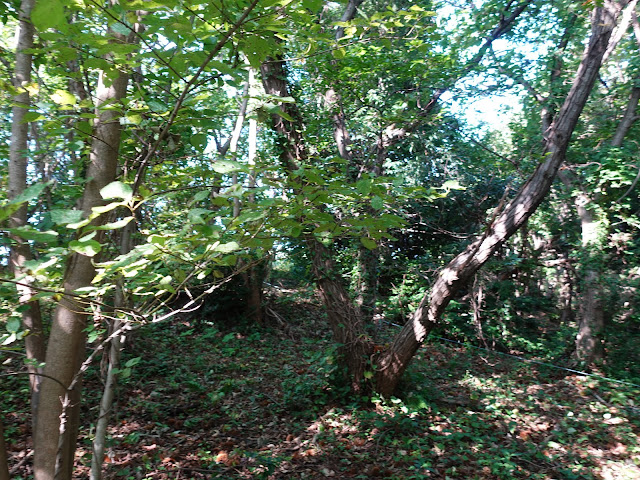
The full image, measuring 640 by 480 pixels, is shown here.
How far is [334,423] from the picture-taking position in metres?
4.79

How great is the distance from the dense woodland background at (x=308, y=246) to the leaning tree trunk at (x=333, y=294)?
0.03m

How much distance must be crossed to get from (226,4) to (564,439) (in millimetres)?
5483

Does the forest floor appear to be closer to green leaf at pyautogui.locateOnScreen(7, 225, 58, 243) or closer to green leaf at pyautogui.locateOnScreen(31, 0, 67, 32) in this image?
green leaf at pyautogui.locateOnScreen(7, 225, 58, 243)

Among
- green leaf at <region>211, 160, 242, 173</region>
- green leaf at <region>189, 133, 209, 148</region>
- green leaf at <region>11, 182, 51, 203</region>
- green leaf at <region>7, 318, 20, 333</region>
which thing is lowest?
green leaf at <region>7, 318, 20, 333</region>

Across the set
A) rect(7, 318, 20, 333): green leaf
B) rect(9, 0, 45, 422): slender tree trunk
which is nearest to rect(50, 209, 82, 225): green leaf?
rect(7, 318, 20, 333): green leaf

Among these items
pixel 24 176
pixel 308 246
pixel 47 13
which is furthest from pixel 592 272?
pixel 47 13

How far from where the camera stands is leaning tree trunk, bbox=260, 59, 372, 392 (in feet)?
16.6

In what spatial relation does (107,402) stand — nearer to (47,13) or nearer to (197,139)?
(197,139)

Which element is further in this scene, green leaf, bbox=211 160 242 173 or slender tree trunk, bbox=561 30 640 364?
slender tree trunk, bbox=561 30 640 364

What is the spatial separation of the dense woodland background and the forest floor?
1.3 inches

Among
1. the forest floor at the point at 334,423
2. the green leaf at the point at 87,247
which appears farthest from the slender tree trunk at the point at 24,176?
the green leaf at the point at 87,247

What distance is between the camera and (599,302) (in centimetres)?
716

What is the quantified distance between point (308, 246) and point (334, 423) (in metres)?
2.11

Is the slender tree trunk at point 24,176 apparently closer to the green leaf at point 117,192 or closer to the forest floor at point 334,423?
the forest floor at point 334,423
